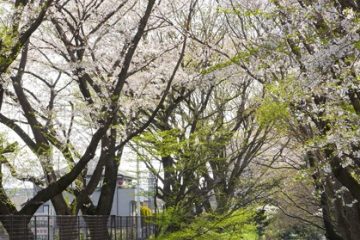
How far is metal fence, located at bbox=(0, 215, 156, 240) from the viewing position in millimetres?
10602

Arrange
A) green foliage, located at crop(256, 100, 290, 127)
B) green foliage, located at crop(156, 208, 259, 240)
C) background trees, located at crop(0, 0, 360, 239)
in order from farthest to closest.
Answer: green foliage, located at crop(156, 208, 259, 240)
green foliage, located at crop(256, 100, 290, 127)
background trees, located at crop(0, 0, 360, 239)

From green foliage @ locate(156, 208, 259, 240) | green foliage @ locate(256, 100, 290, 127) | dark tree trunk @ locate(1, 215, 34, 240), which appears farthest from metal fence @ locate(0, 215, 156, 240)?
green foliage @ locate(256, 100, 290, 127)

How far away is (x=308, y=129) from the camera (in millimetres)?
14070

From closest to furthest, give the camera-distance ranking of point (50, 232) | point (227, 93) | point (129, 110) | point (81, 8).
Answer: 1. point (50, 232)
2. point (81, 8)
3. point (129, 110)
4. point (227, 93)

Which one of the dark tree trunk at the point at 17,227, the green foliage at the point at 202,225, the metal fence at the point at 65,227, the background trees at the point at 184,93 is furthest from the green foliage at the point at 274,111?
the dark tree trunk at the point at 17,227

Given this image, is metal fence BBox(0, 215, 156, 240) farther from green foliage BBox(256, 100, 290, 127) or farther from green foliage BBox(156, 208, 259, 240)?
green foliage BBox(256, 100, 290, 127)

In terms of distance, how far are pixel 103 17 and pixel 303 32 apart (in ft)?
21.7

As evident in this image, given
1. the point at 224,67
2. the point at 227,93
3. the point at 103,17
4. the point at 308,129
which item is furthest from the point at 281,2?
the point at 227,93

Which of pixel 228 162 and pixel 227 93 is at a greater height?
pixel 227 93

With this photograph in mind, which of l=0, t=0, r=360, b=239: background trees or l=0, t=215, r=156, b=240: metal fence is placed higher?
l=0, t=0, r=360, b=239: background trees

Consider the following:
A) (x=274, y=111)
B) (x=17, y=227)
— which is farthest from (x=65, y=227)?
(x=274, y=111)

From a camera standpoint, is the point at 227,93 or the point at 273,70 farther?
the point at 227,93

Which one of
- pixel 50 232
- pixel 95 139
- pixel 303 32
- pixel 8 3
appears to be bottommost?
pixel 50 232

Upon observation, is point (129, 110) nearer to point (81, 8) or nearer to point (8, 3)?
point (81, 8)
